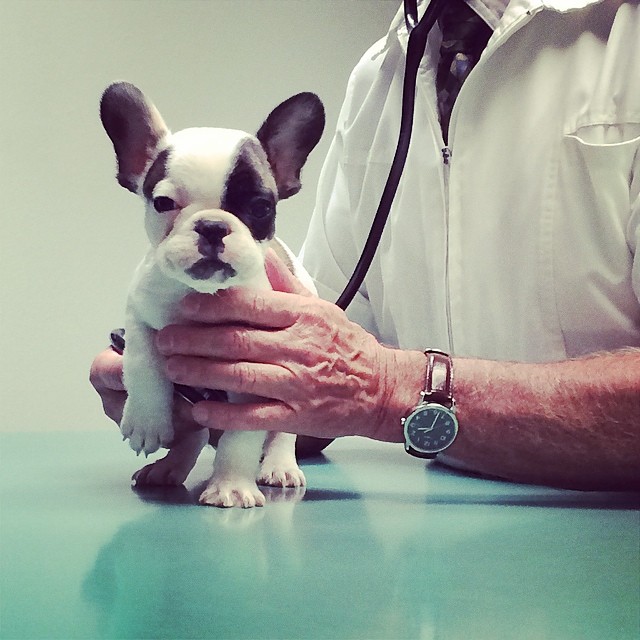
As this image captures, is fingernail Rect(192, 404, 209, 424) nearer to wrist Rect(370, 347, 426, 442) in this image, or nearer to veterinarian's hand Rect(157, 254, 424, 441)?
veterinarian's hand Rect(157, 254, 424, 441)

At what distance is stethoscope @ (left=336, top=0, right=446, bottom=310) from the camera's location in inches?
45.1

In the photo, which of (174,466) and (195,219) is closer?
(195,219)

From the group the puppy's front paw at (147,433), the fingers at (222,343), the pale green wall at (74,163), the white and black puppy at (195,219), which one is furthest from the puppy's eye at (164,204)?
the pale green wall at (74,163)

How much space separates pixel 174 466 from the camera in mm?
976

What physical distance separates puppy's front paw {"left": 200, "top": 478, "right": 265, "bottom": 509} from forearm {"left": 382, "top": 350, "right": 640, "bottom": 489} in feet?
0.64

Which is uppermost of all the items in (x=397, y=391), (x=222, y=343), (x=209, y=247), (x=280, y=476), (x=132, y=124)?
(x=132, y=124)

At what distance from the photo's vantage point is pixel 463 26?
1262 mm

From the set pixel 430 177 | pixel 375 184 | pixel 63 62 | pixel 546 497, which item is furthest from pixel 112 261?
pixel 546 497

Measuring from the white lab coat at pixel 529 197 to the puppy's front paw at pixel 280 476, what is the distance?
36 cm

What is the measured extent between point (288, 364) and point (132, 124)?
12.2 inches

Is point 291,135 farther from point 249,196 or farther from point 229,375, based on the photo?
point 229,375

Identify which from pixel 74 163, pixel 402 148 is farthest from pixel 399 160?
pixel 74 163

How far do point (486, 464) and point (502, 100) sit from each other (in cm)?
53

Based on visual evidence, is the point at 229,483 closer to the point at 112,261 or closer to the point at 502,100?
the point at 502,100
